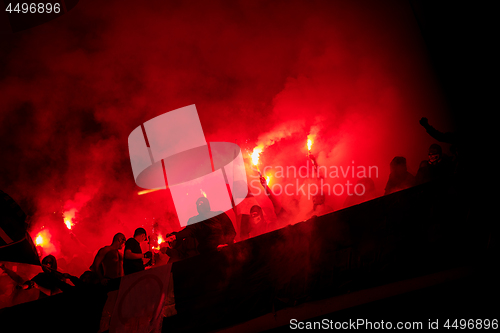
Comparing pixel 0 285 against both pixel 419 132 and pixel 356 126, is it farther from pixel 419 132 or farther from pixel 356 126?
pixel 419 132

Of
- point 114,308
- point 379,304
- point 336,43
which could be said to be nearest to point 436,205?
point 379,304

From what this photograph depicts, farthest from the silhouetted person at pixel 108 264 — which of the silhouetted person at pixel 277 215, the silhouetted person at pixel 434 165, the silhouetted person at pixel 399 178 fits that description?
the silhouetted person at pixel 434 165

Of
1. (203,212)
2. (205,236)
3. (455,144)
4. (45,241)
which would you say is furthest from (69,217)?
(455,144)

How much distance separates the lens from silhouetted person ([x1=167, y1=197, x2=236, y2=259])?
11.3 ft

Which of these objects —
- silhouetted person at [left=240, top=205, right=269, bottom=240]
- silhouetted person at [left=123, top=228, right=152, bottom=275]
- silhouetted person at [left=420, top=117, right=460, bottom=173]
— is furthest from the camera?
silhouetted person at [left=240, top=205, right=269, bottom=240]

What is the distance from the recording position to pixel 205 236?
3.47m

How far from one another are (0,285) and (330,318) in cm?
581

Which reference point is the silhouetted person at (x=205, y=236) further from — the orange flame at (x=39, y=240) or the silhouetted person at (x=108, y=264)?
the orange flame at (x=39, y=240)

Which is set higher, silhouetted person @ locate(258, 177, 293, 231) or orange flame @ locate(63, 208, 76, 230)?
orange flame @ locate(63, 208, 76, 230)

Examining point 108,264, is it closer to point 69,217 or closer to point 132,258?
point 132,258

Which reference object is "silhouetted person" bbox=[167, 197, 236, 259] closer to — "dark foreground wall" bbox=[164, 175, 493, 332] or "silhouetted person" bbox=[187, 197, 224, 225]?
"silhouetted person" bbox=[187, 197, 224, 225]

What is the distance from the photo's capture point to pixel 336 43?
5.87 meters

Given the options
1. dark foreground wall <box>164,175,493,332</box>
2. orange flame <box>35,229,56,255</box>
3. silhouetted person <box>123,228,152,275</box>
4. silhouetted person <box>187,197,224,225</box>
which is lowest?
dark foreground wall <box>164,175,493,332</box>

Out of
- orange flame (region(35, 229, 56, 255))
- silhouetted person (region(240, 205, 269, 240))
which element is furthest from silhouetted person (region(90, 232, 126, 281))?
orange flame (region(35, 229, 56, 255))
